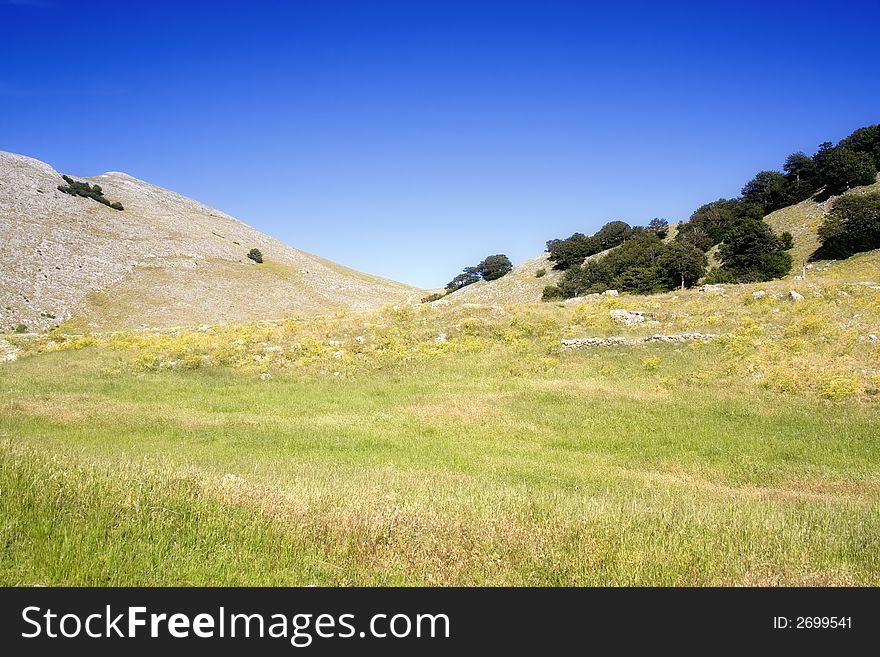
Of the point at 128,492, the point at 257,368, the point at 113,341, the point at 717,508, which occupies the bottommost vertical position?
the point at 717,508

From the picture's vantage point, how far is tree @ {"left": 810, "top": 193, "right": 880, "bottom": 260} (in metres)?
50.0

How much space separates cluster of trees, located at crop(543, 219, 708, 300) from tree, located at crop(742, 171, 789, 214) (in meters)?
12.3

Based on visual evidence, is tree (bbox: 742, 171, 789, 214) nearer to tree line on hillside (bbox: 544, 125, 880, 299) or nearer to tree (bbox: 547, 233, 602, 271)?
tree line on hillside (bbox: 544, 125, 880, 299)

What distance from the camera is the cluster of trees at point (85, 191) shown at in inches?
3814

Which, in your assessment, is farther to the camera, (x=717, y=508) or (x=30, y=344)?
(x=30, y=344)

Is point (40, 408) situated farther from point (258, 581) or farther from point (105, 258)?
point (105, 258)

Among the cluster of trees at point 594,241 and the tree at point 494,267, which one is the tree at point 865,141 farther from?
the tree at point 494,267

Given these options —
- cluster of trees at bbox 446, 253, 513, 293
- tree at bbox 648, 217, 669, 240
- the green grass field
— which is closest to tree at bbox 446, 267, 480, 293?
cluster of trees at bbox 446, 253, 513, 293

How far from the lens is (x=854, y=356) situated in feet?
80.8

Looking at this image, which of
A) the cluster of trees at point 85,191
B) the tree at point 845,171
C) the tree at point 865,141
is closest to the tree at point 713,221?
A: the tree at point 845,171

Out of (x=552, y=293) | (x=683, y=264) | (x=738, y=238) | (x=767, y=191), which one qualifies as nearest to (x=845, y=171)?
(x=767, y=191)

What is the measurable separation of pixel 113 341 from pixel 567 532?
152ft

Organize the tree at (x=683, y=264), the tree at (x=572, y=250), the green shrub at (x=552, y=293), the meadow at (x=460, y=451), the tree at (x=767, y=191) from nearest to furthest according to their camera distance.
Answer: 1. the meadow at (x=460, y=451)
2. the tree at (x=683, y=264)
3. the green shrub at (x=552, y=293)
4. the tree at (x=767, y=191)
5. the tree at (x=572, y=250)
